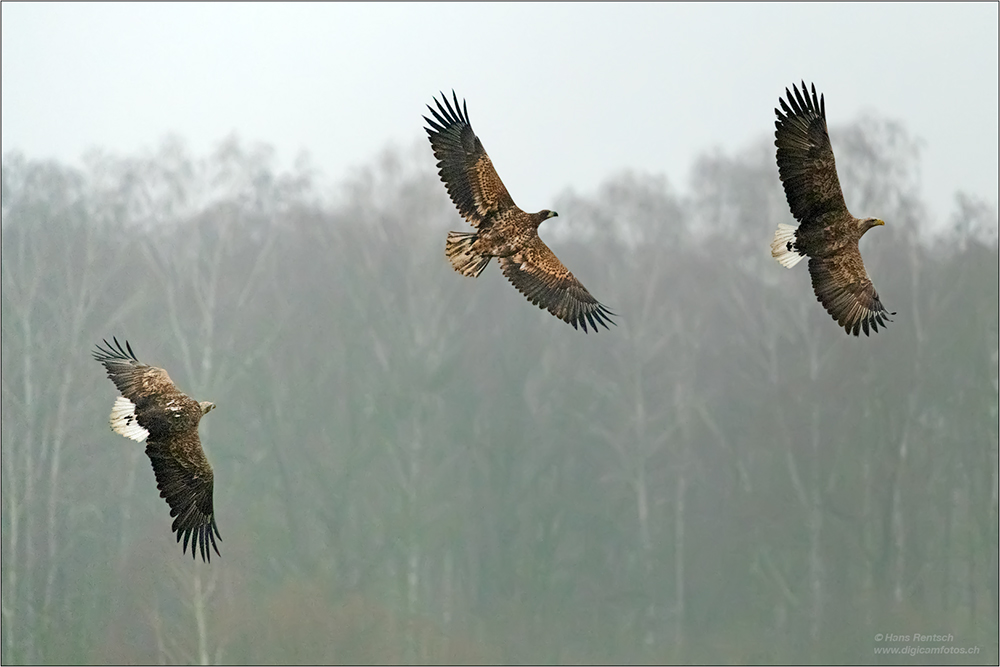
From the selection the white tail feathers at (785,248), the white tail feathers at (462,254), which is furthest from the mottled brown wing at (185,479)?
the white tail feathers at (785,248)

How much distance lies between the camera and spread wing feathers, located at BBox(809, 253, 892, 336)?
6.46m

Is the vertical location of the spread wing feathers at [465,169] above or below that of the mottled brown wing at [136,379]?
above

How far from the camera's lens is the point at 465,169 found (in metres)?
6.69

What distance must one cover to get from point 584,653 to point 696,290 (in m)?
4.43

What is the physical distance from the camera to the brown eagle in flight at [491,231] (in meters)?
6.62

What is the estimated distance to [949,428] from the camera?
49.2 feet

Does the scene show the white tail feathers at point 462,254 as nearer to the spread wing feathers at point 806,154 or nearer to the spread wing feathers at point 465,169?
the spread wing feathers at point 465,169

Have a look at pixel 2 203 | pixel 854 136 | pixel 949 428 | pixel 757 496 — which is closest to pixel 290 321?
pixel 2 203

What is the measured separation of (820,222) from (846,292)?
0.43 m

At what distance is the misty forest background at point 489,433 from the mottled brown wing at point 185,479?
7.72 m

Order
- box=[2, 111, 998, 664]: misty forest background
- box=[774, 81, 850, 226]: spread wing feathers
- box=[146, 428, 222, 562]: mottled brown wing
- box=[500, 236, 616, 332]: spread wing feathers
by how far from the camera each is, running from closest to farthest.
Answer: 1. box=[774, 81, 850, 226]: spread wing feathers
2. box=[146, 428, 222, 562]: mottled brown wing
3. box=[500, 236, 616, 332]: spread wing feathers
4. box=[2, 111, 998, 664]: misty forest background

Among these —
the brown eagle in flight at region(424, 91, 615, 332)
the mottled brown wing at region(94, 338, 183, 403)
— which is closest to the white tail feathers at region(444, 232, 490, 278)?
the brown eagle in flight at region(424, 91, 615, 332)

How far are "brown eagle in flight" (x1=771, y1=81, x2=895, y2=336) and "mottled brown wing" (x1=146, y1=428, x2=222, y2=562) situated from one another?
3069mm

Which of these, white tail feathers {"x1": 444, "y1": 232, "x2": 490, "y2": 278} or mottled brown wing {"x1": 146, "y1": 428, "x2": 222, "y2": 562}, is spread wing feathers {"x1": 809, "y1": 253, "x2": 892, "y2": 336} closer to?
white tail feathers {"x1": 444, "y1": 232, "x2": 490, "y2": 278}
